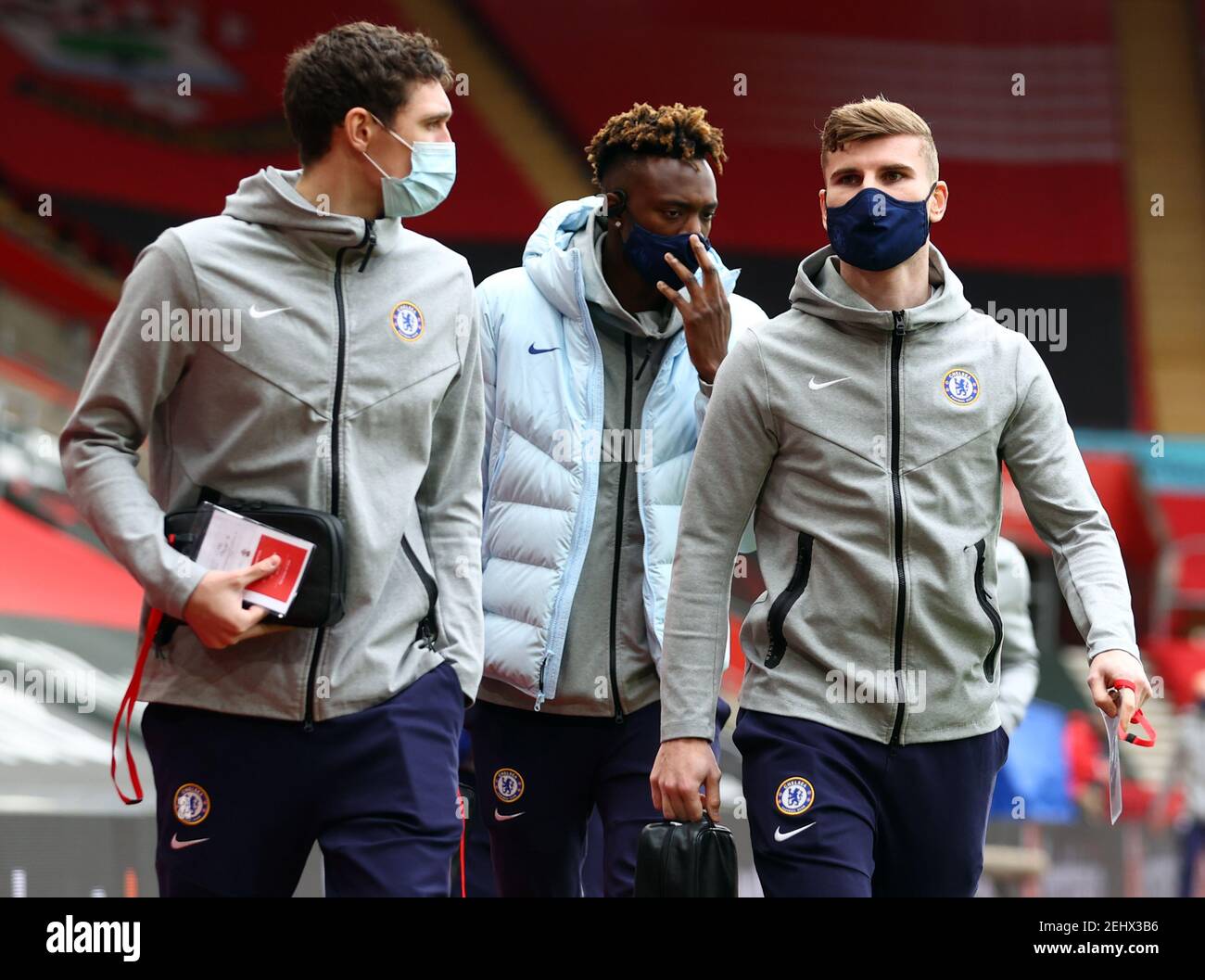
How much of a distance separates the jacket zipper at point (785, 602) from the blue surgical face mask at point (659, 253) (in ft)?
2.75

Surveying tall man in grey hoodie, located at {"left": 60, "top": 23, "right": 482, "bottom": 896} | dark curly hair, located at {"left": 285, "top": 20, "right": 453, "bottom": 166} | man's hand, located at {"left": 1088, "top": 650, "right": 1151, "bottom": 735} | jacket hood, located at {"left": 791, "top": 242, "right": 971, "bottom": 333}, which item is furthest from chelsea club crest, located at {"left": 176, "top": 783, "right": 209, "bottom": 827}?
man's hand, located at {"left": 1088, "top": 650, "right": 1151, "bottom": 735}

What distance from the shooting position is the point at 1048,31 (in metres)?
12.0

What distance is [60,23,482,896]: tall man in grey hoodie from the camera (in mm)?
2754

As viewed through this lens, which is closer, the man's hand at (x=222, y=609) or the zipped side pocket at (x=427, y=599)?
the man's hand at (x=222, y=609)

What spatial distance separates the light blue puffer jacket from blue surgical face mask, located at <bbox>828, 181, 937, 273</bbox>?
588 millimetres

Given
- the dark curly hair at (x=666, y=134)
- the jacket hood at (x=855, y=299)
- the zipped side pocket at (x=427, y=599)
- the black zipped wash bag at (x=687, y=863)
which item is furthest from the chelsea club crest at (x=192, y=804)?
the dark curly hair at (x=666, y=134)

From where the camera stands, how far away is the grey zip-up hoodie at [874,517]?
285 cm

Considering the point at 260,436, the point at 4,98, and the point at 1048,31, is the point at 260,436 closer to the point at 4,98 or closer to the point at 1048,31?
the point at 4,98

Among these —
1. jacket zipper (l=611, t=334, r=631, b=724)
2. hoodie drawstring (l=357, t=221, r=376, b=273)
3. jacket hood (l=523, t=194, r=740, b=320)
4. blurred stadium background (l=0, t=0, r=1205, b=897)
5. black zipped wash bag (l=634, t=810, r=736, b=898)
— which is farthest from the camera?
blurred stadium background (l=0, t=0, r=1205, b=897)

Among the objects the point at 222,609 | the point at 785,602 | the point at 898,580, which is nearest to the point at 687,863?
the point at 785,602

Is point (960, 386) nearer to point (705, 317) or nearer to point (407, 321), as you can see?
point (705, 317)

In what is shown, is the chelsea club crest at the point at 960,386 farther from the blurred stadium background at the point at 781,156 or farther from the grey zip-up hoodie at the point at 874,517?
the blurred stadium background at the point at 781,156

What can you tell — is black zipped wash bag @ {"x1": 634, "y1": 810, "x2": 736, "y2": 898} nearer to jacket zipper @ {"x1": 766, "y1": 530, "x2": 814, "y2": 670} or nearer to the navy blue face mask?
jacket zipper @ {"x1": 766, "y1": 530, "x2": 814, "y2": 670}

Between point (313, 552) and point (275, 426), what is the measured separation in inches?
8.6
